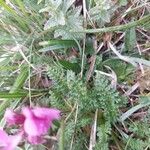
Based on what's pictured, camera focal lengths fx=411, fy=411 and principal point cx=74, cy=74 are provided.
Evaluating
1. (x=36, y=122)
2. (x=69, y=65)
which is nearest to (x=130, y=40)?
(x=69, y=65)

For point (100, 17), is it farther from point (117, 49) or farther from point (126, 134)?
point (126, 134)

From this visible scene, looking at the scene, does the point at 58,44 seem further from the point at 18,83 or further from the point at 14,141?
the point at 14,141

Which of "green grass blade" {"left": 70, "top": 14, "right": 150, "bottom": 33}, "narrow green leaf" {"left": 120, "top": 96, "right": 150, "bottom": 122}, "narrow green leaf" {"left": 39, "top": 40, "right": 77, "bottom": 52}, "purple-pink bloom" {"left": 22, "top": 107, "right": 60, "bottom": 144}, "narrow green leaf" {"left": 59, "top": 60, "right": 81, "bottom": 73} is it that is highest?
"green grass blade" {"left": 70, "top": 14, "right": 150, "bottom": 33}

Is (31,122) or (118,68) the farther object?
(118,68)

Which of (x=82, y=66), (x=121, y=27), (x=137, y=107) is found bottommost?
(x=137, y=107)

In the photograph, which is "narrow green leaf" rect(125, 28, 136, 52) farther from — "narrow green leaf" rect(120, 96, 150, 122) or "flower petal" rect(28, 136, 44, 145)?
"flower petal" rect(28, 136, 44, 145)

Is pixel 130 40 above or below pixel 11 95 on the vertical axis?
above

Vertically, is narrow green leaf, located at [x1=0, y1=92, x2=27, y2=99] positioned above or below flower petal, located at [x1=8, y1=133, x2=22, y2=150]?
above

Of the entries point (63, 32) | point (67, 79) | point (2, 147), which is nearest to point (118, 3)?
point (63, 32)

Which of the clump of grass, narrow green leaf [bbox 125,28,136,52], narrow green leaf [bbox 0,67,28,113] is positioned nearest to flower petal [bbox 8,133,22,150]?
the clump of grass
